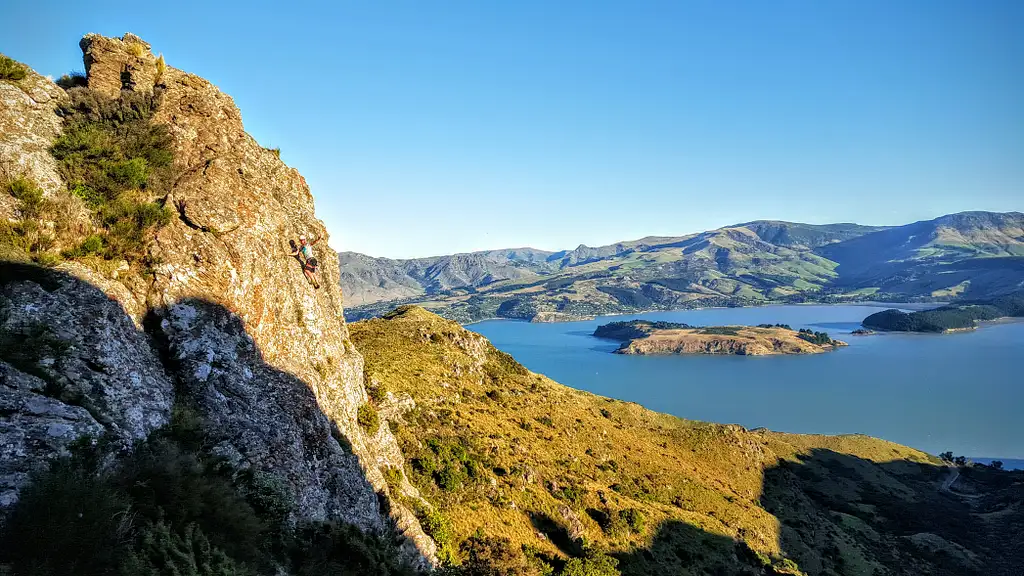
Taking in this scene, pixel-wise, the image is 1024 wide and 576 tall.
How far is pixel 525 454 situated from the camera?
→ 1847 inches

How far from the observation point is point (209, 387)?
17.1 m

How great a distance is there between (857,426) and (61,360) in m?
216

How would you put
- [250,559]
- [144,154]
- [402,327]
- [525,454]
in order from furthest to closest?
[402,327] → [525,454] → [144,154] → [250,559]

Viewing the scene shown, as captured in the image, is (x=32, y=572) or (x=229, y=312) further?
(x=229, y=312)

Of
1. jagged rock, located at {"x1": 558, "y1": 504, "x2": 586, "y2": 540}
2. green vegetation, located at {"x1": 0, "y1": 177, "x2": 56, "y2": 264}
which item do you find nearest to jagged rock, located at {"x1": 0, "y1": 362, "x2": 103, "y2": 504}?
green vegetation, located at {"x1": 0, "y1": 177, "x2": 56, "y2": 264}

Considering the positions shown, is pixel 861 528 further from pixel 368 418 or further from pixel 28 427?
pixel 28 427

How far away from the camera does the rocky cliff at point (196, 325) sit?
1296 centimetres

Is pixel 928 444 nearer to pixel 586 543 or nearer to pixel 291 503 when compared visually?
pixel 586 543

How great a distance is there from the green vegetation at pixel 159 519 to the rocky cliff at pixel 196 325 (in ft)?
1.90

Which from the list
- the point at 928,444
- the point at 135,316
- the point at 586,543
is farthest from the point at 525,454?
the point at 928,444

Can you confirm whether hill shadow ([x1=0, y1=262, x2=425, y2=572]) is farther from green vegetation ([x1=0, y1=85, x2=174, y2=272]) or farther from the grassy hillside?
the grassy hillside

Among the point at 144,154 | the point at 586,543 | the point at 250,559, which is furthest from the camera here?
the point at 586,543

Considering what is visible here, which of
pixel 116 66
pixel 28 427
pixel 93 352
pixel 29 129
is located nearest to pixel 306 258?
pixel 29 129

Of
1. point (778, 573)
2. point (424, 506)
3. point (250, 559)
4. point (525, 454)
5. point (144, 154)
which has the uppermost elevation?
point (144, 154)
